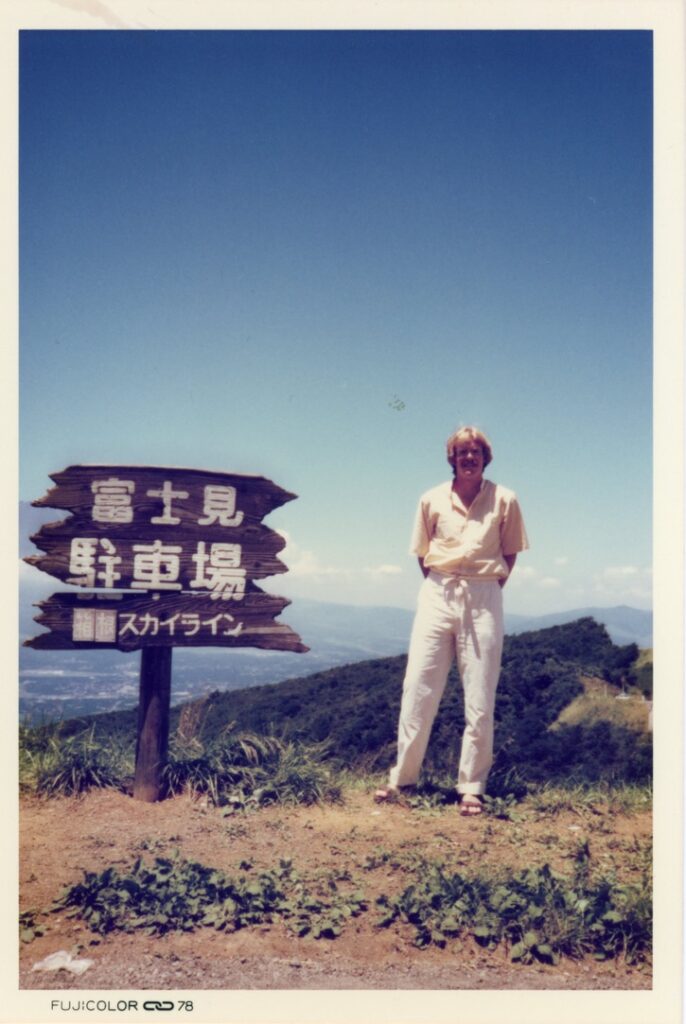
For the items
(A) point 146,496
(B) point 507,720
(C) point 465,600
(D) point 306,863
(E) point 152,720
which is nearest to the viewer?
(D) point 306,863

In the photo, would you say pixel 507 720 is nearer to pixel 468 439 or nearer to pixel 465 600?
pixel 465 600

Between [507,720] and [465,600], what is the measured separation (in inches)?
61.9

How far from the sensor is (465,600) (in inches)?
190

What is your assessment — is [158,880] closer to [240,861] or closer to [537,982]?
[240,861]

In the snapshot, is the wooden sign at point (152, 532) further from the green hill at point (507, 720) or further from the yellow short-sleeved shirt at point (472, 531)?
the green hill at point (507, 720)

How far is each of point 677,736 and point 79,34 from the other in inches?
208

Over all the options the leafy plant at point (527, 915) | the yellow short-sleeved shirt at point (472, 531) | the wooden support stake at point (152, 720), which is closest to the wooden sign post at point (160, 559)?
the wooden support stake at point (152, 720)

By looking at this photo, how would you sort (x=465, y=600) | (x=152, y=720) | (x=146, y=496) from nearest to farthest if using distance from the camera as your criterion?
(x=146, y=496), (x=465, y=600), (x=152, y=720)

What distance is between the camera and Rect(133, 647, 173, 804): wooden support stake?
16.1 feet

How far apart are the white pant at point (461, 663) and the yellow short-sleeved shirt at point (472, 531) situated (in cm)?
10

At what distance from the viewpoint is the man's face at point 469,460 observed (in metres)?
4.77

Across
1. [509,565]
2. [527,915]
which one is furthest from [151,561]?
[527,915]
